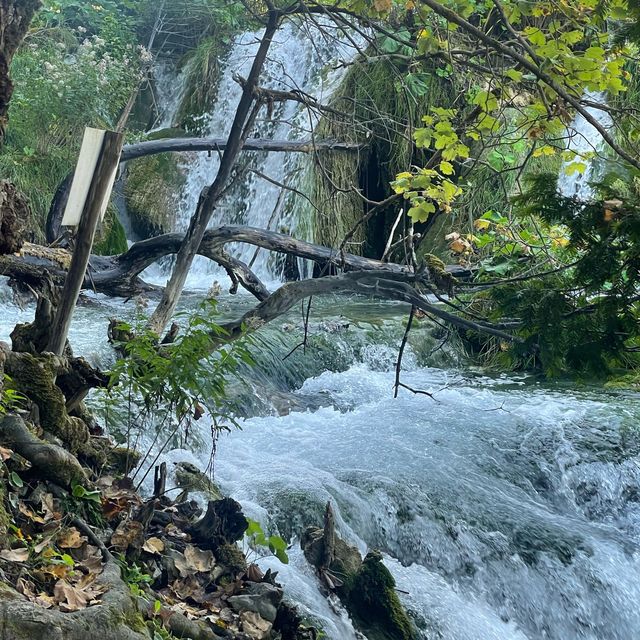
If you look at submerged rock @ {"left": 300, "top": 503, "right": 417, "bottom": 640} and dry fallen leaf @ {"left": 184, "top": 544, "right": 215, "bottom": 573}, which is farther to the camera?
submerged rock @ {"left": 300, "top": 503, "right": 417, "bottom": 640}

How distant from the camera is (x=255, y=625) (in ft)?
10.3

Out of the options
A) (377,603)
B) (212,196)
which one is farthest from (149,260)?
(377,603)

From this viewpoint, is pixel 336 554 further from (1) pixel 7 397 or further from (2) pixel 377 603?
(1) pixel 7 397

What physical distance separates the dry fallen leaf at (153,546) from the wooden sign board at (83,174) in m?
1.24

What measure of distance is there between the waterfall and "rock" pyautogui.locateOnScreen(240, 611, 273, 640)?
8031 mm

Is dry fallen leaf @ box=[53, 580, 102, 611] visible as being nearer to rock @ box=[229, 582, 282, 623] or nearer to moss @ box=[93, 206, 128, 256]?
rock @ box=[229, 582, 282, 623]

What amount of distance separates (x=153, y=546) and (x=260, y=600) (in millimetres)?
465

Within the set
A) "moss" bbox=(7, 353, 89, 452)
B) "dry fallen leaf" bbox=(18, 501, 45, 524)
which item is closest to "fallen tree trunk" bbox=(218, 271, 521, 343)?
"moss" bbox=(7, 353, 89, 452)

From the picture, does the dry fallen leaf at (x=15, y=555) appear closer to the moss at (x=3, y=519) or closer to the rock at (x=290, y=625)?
the moss at (x=3, y=519)

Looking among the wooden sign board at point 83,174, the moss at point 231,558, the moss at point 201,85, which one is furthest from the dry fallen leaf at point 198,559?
the moss at point 201,85

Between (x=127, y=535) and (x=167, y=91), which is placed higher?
(x=167, y=91)

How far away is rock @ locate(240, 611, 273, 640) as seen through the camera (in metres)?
3.09

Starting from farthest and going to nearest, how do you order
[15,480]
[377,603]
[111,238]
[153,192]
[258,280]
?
[153,192], [111,238], [258,280], [377,603], [15,480]

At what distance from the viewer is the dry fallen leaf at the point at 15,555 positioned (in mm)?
2467
